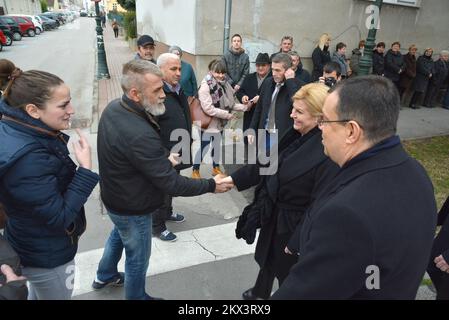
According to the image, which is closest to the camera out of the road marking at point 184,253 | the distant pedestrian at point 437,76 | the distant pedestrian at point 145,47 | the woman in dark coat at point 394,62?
the road marking at point 184,253

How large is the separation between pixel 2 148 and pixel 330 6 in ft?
33.6

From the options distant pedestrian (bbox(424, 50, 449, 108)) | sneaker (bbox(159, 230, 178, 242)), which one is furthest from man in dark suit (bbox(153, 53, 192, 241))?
distant pedestrian (bbox(424, 50, 449, 108))

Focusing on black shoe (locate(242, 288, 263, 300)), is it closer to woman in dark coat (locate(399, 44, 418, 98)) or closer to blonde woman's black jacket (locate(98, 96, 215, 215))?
blonde woman's black jacket (locate(98, 96, 215, 215))

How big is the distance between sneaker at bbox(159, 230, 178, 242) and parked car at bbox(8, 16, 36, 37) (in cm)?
3131

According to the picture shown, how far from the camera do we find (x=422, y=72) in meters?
10.4

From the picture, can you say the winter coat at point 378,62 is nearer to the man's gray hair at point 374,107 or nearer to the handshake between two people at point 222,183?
the handshake between two people at point 222,183

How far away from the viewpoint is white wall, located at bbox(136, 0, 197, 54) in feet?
30.4

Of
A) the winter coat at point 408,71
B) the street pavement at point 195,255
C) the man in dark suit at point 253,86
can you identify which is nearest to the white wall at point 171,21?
the man in dark suit at point 253,86

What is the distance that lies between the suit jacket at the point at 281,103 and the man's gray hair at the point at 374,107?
7.23ft

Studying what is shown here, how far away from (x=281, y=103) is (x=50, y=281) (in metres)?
2.95

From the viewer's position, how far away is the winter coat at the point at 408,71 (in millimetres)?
10125

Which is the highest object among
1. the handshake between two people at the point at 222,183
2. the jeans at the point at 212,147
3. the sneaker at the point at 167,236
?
the handshake between two people at the point at 222,183

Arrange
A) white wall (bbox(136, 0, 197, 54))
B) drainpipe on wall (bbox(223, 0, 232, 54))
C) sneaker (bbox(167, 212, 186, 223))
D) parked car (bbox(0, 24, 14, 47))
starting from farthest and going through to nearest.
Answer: parked car (bbox(0, 24, 14, 47)) → white wall (bbox(136, 0, 197, 54)) → drainpipe on wall (bbox(223, 0, 232, 54)) → sneaker (bbox(167, 212, 186, 223))

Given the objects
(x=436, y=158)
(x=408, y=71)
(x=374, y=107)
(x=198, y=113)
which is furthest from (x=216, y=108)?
(x=408, y=71)
